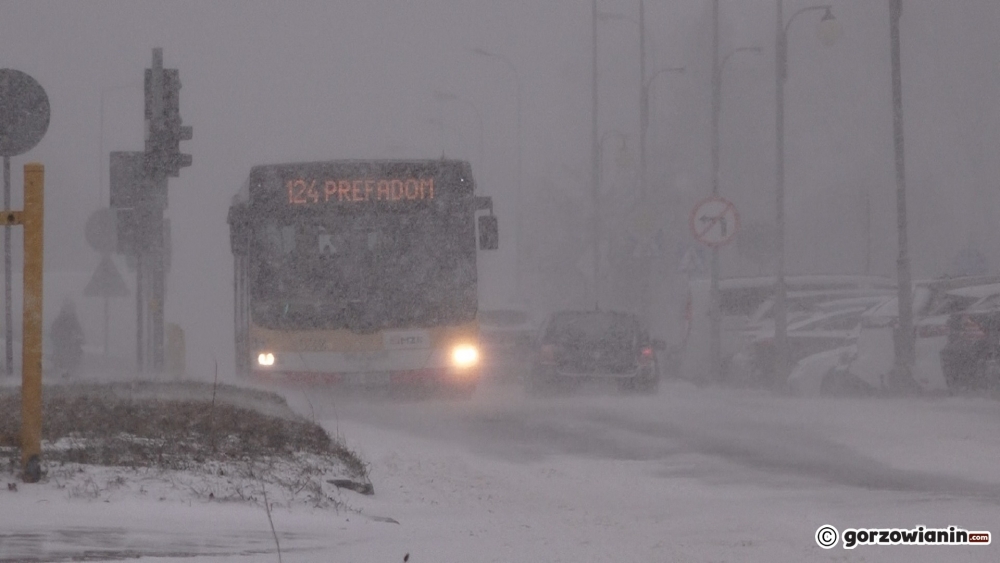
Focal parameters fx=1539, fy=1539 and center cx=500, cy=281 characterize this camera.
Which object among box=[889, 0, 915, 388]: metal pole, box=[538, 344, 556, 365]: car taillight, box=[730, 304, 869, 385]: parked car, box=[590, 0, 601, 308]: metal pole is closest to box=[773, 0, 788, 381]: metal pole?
box=[730, 304, 869, 385]: parked car

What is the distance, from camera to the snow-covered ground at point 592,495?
6828 mm

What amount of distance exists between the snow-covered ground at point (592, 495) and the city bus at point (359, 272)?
58 cm

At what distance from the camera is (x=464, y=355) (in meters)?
18.9

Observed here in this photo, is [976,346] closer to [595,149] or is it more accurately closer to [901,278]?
[901,278]

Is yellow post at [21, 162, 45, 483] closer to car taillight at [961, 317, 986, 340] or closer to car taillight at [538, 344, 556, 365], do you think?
car taillight at [961, 317, 986, 340]

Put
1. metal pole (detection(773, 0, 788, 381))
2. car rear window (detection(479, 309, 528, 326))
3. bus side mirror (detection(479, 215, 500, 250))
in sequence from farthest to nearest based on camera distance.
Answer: car rear window (detection(479, 309, 528, 326)), metal pole (detection(773, 0, 788, 381)), bus side mirror (detection(479, 215, 500, 250))

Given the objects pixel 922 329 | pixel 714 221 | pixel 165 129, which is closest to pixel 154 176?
pixel 165 129

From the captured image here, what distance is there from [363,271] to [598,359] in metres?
6.13

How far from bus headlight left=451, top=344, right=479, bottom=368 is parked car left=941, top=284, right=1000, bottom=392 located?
5988 millimetres

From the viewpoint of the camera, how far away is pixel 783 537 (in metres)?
8.23

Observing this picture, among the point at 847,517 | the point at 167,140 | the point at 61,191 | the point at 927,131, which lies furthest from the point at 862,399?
the point at 61,191

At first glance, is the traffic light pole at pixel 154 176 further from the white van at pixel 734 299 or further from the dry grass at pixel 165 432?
the white van at pixel 734 299

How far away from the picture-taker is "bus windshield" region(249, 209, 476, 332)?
18.5 meters

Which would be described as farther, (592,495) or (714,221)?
(714,221)
